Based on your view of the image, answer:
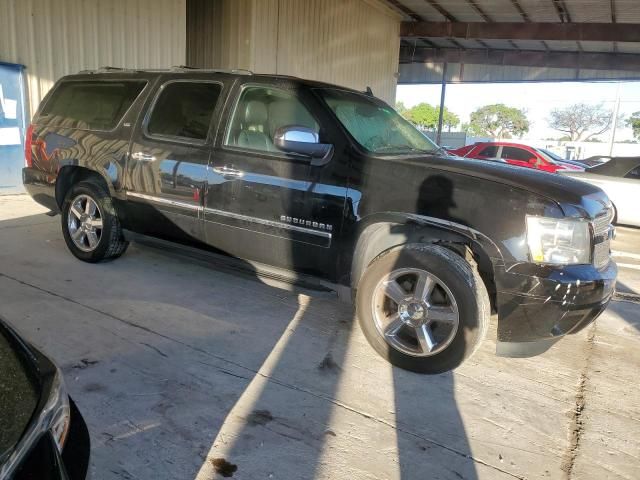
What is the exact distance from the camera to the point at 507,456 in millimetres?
2768

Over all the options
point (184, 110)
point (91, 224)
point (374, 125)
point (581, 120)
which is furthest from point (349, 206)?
point (581, 120)

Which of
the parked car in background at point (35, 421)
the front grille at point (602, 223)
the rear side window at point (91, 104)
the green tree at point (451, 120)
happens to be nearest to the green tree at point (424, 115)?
the green tree at point (451, 120)

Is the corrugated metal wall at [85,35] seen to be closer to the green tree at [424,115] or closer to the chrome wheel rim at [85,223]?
the chrome wheel rim at [85,223]

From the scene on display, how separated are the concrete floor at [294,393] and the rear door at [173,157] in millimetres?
637

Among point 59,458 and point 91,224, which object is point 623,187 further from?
point 59,458

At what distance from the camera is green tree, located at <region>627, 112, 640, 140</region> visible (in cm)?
6494

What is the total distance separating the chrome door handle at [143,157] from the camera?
4821mm

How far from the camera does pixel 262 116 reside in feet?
14.4

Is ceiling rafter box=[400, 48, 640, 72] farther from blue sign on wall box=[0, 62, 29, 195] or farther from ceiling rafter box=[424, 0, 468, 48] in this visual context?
blue sign on wall box=[0, 62, 29, 195]

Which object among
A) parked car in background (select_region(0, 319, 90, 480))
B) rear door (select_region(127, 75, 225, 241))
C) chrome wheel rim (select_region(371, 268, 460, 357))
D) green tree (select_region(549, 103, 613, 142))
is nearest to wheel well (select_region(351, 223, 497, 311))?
chrome wheel rim (select_region(371, 268, 460, 357))

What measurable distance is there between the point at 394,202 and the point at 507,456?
1670 millimetres

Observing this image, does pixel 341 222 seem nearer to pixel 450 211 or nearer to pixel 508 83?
pixel 450 211

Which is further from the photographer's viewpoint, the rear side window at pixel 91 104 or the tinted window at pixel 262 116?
the rear side window at pixel 91 104

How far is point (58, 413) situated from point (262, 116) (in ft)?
10.3
